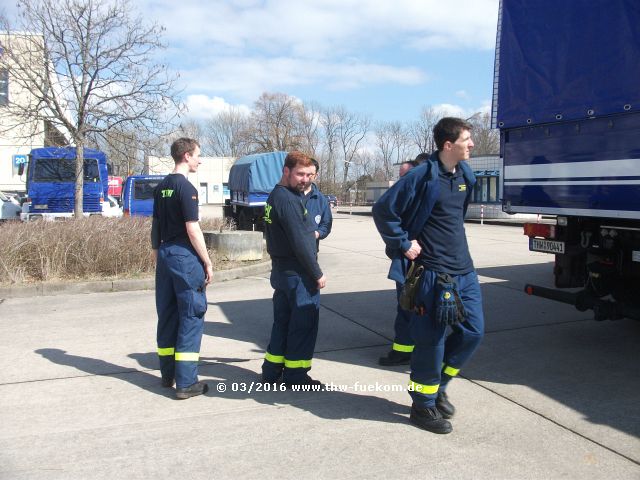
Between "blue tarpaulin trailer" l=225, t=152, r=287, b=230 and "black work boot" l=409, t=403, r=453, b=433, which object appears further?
"blue tarpaulin trailer" l=225, t=152, r=287, b=230

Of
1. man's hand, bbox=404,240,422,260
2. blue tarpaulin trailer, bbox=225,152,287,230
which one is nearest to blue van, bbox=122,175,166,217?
blue tarpaulin trailer, bbox=225,152,287,230

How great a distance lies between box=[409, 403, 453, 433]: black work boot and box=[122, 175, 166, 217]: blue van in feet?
54.1

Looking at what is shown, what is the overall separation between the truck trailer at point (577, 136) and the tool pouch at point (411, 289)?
206 cm

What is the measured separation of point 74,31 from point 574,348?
1236 cm

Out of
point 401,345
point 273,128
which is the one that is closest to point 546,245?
point 401,345

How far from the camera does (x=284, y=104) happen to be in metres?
63.5

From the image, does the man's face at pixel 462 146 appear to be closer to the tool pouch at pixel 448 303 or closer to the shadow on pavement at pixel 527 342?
the tool pouch at pixel 448 303

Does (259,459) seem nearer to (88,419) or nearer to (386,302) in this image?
(88,419)

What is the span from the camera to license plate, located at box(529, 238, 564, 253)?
566 centimetres

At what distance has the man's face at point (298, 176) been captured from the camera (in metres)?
4.40

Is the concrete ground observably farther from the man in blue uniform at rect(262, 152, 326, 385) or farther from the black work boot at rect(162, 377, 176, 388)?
the man in blue uniform at rect(262, 152, 326, 385)

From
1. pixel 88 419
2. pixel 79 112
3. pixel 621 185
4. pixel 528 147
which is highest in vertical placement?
pixel 79 112

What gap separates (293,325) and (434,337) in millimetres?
1179

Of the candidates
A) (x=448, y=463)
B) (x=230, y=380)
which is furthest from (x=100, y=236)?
(x=448, y=463)
